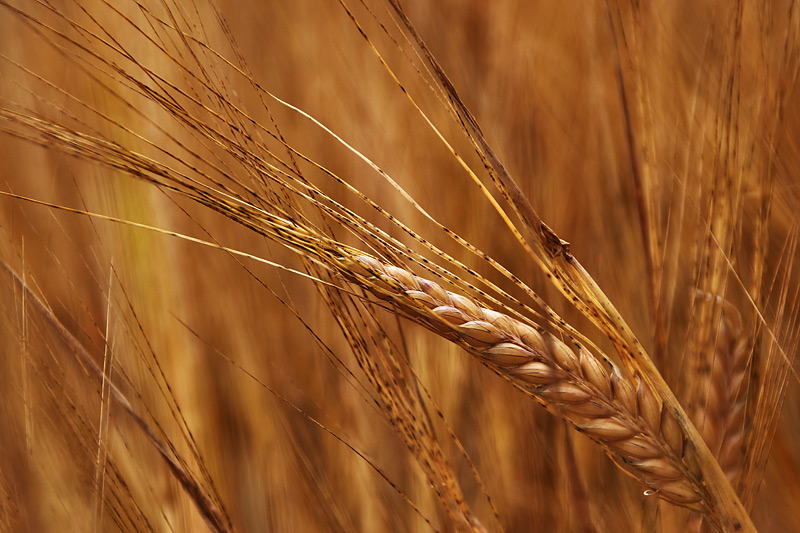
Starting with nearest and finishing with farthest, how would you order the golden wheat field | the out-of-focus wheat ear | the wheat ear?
the wheat ear → the out-of-focus wheat ear → the golden wheat field

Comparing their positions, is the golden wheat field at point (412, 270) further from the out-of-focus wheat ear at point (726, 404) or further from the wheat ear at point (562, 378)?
the wheat ear at point (562, 378)

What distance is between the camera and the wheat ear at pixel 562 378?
13.1 inches

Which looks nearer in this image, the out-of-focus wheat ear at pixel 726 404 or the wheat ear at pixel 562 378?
the wheat ear at pixel 562 378

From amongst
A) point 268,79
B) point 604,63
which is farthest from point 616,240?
point 268,79

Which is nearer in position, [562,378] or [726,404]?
[562,378]

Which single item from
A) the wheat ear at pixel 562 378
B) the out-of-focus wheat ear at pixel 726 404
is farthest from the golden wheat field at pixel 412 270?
the wheat ear at pixel 562 378

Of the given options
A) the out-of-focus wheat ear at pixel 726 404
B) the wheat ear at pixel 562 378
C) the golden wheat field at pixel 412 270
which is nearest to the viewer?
the wheat ear at pixel 562 378

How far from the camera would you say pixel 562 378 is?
Result: 356 mm

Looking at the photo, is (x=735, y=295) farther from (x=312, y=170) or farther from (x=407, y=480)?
(x=312, y=170)

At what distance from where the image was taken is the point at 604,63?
77 cm

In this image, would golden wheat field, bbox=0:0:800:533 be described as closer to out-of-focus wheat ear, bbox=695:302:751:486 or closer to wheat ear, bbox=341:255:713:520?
out-of-focus wheat ear, bbox=695:302:751:486

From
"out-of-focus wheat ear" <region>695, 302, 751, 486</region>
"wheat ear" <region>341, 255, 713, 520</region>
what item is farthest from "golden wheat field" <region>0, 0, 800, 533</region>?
"wheat ear" <region>341, 255, 713, 520</region>

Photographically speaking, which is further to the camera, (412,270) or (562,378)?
(412,270)

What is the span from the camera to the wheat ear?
333 millimetres
